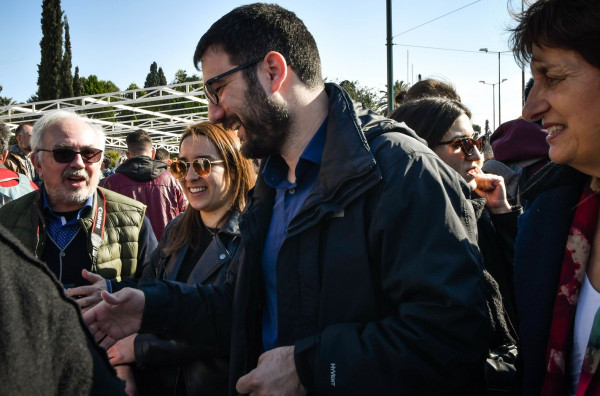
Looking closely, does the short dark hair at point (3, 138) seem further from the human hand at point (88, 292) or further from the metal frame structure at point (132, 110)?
the metal frame structure at point (132, 110)

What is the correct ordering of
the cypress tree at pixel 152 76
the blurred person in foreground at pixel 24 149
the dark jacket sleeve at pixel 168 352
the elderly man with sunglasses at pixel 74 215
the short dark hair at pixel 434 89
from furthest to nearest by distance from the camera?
the cypress tree at pixel 152 76 → the blurred person in foreground at pixel 24 149 → the short dark hair at pixel 434 89 → the elderly man with sunglasses at pixel 74 215 → the dark jacket sleeve at pixel 168 352

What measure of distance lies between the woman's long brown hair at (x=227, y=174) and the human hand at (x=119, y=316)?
112 centimetres

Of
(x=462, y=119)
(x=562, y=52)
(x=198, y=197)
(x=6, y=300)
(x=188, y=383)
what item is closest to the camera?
(x=6, y=300)

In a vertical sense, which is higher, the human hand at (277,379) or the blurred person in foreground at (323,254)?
the blurred person in foreground at (323,254)

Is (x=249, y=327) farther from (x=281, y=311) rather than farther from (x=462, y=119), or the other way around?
(x=462, y=119)

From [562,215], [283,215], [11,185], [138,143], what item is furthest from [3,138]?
[562,215]

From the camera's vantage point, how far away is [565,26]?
1498 millimetres

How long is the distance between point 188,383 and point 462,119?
7.18 feet

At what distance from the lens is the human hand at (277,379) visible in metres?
1.61

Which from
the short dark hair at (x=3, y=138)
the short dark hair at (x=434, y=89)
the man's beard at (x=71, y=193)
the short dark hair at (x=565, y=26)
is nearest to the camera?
the short dark hair at (x=565, y=26)

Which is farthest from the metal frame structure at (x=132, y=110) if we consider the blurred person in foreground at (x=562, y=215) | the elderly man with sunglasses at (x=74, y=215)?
the blurred person in foreground at (x=562, y=215)

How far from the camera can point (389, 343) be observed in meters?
1.55

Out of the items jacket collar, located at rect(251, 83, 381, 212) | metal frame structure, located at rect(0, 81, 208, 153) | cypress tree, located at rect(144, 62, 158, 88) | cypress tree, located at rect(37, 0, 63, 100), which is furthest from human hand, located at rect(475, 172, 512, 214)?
cypress tree, located at rect(144, 62, 158, 88)

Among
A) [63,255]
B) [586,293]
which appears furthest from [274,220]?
[63,255]
